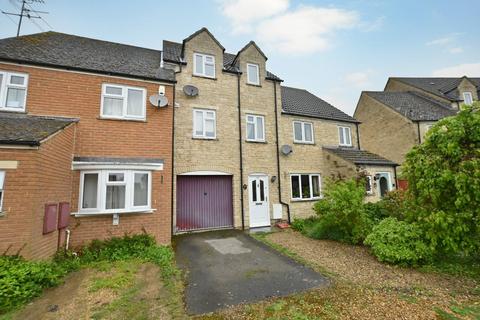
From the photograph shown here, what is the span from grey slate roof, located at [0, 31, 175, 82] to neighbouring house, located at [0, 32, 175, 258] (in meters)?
0.04

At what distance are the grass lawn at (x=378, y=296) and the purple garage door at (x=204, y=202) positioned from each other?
492 cm

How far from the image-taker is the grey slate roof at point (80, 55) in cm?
807

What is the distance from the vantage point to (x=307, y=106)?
15.3 m

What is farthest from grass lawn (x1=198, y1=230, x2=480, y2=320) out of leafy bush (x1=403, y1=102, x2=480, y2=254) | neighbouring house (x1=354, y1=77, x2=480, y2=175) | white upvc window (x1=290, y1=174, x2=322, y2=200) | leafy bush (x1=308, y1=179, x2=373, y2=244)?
neighbouring house (x1=354, y1=77, x2=480, y2=175)

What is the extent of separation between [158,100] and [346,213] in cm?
836

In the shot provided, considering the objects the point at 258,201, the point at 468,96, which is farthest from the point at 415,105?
the point at 258,201

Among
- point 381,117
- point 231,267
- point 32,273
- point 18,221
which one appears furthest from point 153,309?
point 381,117

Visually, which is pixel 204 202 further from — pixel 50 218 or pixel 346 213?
pixel 346 213

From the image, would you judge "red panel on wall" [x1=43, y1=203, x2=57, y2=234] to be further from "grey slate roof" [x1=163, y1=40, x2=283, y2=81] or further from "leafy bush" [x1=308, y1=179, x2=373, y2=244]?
"leafy bush" [x1=308, y1=179, x2=373, y2=244]

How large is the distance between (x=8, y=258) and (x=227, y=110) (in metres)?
9.52

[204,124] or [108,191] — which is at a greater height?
[204,124]

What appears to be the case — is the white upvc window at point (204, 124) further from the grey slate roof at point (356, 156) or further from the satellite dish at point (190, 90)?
the grey slate roof at point (356, 156)

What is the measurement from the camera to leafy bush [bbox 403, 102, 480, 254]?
215 inches

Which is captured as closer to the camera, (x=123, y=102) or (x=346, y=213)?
(x=346, y=213)
